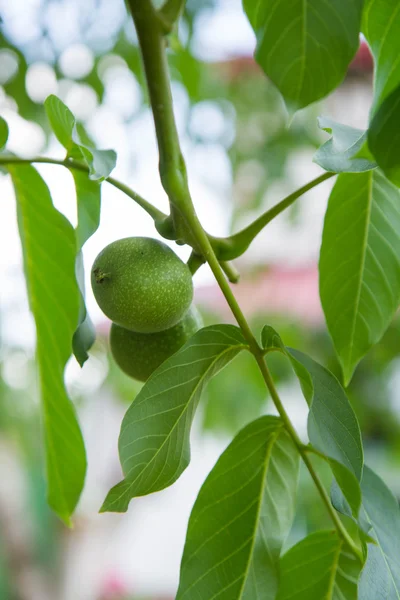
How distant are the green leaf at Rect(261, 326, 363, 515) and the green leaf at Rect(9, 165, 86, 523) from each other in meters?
0.30

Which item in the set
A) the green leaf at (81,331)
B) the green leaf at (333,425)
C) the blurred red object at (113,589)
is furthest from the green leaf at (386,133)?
the blurred red object at (113,589)

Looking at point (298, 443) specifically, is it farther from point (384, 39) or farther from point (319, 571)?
point (384, 39)

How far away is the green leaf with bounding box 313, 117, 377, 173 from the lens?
0.54 meters

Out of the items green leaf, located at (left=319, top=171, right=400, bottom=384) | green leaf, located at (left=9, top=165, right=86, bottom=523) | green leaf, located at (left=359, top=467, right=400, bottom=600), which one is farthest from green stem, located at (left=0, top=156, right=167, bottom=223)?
green leaf, located at (left=359, top=467, right=400, bottom=600)

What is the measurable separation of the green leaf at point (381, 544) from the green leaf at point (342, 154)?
1.08 ft

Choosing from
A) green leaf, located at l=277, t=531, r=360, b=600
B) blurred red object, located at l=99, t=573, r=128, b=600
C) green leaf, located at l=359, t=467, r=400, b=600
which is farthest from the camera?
blurred red object, located at l=99, t=573, r=128, b=600

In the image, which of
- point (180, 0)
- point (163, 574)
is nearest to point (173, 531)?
point (163, 574)

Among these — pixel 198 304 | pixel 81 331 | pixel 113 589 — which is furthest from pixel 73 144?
pixel 113 589

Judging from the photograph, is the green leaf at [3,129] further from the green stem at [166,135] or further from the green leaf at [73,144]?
the green stem at [166,135]

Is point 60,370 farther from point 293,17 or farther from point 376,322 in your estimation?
point 293,17

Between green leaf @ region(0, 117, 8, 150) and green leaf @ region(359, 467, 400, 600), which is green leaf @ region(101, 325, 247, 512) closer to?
green leaf @ region(359, 467, 400, 600)

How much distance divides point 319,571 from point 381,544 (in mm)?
94

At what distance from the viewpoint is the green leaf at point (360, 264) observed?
0.78 metres

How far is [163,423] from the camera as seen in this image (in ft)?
2.08
